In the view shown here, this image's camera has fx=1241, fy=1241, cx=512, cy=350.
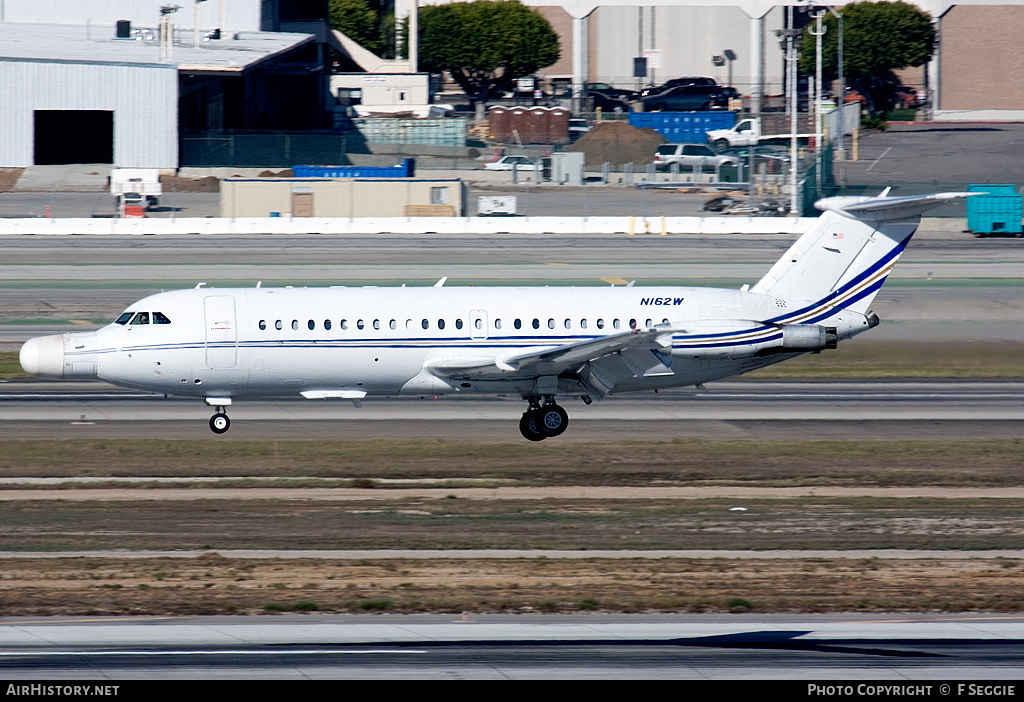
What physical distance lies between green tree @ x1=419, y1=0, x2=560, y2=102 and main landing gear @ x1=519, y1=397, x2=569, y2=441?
3627 inches

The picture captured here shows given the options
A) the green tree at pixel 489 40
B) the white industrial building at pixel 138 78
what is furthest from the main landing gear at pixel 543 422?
the green tree at pixel 489 40

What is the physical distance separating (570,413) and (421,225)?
34081 millimetres

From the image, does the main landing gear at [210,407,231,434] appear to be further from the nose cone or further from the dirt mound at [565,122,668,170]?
the dirt mound at [565,122,668,170]

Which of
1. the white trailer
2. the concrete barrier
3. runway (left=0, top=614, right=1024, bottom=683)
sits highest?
the white trailer

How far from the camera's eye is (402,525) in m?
22.9

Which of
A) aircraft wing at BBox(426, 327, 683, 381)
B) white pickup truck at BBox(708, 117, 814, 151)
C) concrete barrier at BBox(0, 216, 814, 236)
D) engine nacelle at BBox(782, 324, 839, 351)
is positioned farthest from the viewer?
white pickup truck at BBox(708, 117, 814, 151)

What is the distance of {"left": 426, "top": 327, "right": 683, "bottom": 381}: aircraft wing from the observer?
27234 mm

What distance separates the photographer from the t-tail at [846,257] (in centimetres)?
2919

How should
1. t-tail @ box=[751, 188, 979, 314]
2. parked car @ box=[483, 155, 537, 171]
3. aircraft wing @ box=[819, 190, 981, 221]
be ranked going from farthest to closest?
parked car @ box=[483, 155, 537, 171]
t-tail @ box=[751, 188, 979, 314]
aircraft wing @ box=[819, 190, 981, 221]

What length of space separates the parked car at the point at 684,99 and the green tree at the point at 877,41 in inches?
398

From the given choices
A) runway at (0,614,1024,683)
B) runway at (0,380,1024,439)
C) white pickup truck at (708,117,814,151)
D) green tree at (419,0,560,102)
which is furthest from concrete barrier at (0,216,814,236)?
green tree at (419,0,560,102)

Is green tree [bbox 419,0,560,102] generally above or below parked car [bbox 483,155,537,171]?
above

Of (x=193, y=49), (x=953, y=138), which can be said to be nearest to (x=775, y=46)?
(x=953, y=138)
